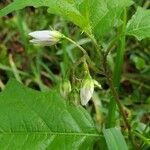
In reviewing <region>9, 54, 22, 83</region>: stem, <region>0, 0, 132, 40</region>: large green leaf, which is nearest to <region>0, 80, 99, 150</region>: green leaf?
<region>0, 0, 132, 40</region>: large green leaf

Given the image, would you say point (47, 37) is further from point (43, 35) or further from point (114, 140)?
point (114, 140)

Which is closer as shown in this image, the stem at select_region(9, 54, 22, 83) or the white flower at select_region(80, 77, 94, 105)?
the white flower at select_region(80, 77, 94, 105)

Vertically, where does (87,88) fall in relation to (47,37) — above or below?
below

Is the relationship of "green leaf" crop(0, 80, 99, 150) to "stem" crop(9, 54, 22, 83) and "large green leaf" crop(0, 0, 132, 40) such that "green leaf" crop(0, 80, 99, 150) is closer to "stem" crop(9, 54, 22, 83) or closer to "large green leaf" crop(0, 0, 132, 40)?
"large green leaf" crop(0, 0, 132, 40)

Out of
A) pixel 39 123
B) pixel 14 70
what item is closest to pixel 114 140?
pixel 39 123

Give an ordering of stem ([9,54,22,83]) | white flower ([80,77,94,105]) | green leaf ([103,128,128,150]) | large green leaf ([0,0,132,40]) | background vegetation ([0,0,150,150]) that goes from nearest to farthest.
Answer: large green leaf ([0,0,132,40]) → white flower ([80,77,94,105]) → green leaf ([103,128,128,150]) → background vegetation ([0,0,150,150]) → stem ([9,54,22,83])

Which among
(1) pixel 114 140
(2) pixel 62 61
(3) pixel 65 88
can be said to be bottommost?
(2) pixel 62 61
